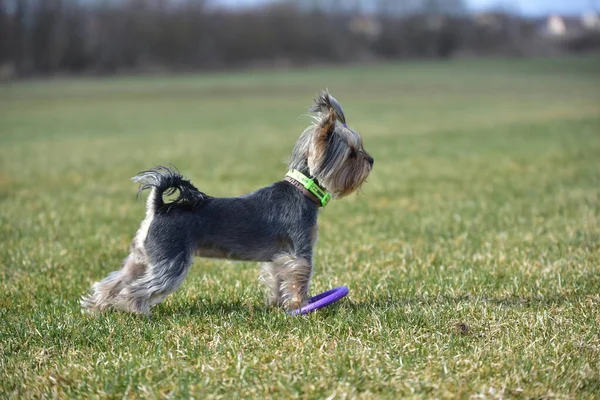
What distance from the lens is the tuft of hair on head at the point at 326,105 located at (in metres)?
5.91

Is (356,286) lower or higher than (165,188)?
lower

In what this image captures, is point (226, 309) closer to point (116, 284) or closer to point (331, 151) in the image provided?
point (116, 284)

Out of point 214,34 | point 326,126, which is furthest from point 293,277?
point 214,34

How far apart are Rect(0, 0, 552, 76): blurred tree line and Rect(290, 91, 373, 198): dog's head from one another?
3147 inches

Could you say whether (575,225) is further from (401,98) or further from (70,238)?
(401,98)

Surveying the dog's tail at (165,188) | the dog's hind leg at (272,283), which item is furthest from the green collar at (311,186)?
the dog's tail at (165,188)

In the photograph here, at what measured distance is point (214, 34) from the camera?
99875 mm

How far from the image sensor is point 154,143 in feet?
76.6

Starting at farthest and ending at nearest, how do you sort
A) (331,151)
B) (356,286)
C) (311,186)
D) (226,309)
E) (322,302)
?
(356,286) → (226,309) → (311,186) → (331,151) → (322,302)

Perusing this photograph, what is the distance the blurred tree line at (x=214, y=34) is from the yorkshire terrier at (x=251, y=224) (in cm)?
7972

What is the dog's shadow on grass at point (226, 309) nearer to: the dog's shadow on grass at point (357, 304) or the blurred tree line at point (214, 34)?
the dog's shadow on grass at point (357, 304)

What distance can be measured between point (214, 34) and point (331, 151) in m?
97.3

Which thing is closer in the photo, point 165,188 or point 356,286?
point 165,188

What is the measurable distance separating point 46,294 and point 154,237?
1.75 metres
